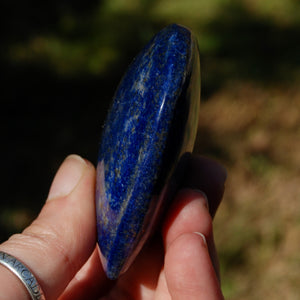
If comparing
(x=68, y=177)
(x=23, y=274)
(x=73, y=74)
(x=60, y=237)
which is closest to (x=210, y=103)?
(x=73, y=74)

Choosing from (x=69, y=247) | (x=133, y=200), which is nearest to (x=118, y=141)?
(x=133, y=200)

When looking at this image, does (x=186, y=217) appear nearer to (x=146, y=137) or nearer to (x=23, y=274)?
(x=146, y=137)

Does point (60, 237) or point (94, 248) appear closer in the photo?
point (60, 237)

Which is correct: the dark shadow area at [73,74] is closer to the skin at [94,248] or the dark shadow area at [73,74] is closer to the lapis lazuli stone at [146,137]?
the skin at [94,248]

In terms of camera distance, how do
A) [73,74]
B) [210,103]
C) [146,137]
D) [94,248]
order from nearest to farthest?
[146,137] < [94,248] < [210,103] < [73,74]

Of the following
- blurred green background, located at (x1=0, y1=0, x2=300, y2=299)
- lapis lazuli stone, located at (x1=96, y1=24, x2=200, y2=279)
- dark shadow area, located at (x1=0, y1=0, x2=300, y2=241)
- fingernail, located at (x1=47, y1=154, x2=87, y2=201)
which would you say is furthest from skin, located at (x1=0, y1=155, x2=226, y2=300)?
dark shadow area, located at (x1=0, y1=0, x2=300, y2=241)

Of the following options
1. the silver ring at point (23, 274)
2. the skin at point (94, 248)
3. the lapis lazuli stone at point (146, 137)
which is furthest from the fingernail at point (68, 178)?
the silver ring at point (23, 274)

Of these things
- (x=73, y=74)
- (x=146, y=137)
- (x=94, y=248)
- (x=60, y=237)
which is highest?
(x=146, y=137)

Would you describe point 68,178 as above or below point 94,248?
above
